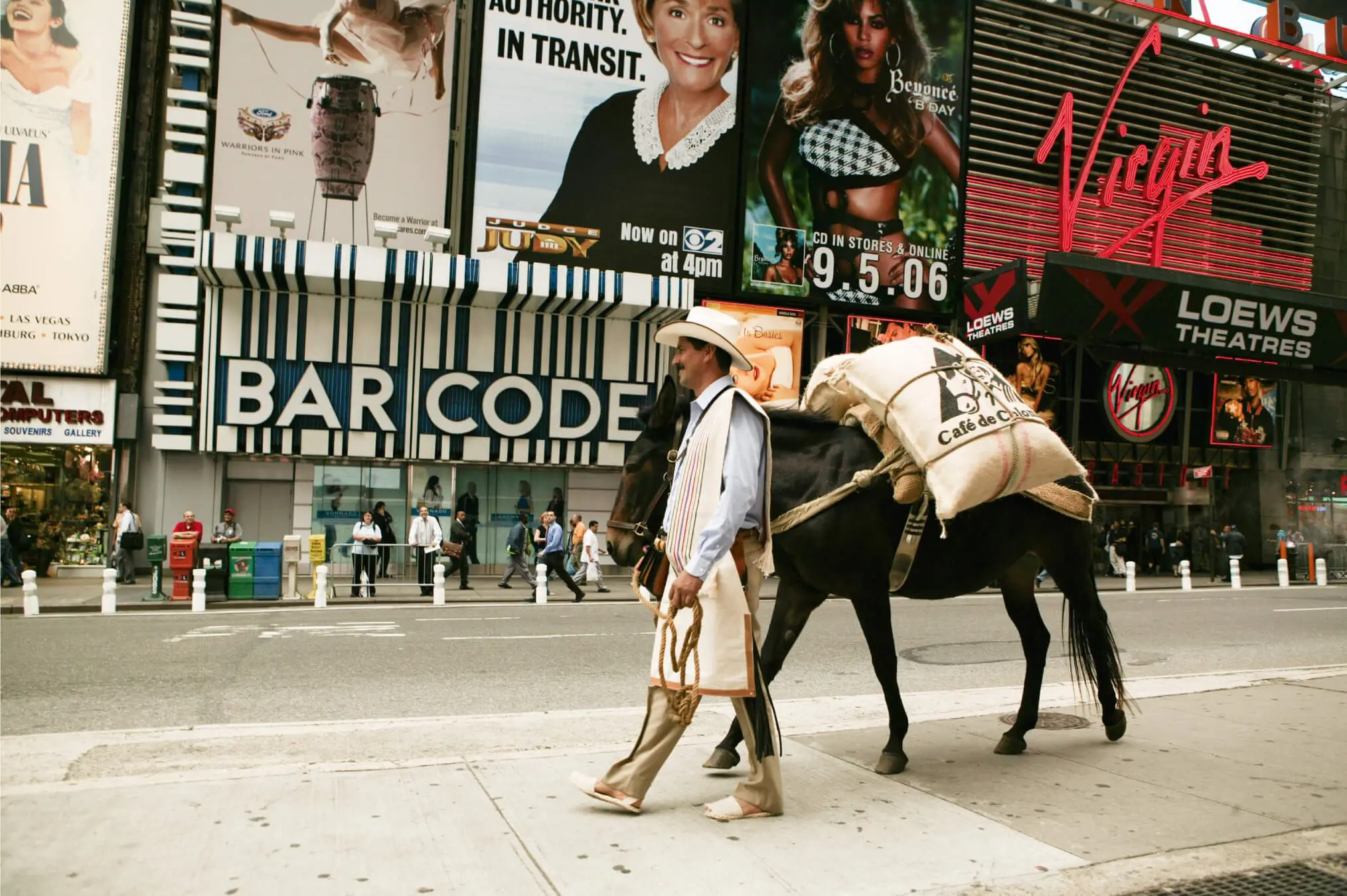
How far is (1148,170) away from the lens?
111ft

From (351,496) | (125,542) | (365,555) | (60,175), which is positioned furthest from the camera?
(351,496)

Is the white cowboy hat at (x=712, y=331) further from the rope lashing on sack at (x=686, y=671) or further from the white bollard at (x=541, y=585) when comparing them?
the white bollard at (x=541, y=585)

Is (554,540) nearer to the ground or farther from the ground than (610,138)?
nearer to the ground

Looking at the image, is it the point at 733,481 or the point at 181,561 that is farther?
the point at 181,561

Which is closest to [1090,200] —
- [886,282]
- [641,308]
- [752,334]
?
[886,282]

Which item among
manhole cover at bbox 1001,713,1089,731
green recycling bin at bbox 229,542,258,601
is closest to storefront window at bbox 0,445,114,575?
green recycling bin at bbox 229,542,258,601

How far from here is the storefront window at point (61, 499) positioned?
23875mm

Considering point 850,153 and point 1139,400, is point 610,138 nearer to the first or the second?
point 850,153

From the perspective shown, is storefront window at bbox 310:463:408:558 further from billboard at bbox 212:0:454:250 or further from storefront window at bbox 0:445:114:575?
billboard at bbox 212:0:454:250

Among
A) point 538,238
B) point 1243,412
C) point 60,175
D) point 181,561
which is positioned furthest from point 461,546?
point 1243,412

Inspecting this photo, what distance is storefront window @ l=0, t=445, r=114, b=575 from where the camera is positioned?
2388 centimetres

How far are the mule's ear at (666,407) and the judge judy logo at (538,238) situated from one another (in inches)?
870

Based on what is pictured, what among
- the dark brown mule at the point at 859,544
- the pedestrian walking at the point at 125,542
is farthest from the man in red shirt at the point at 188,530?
the dark brown mule at the point at 859,544

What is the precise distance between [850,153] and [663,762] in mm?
27577
